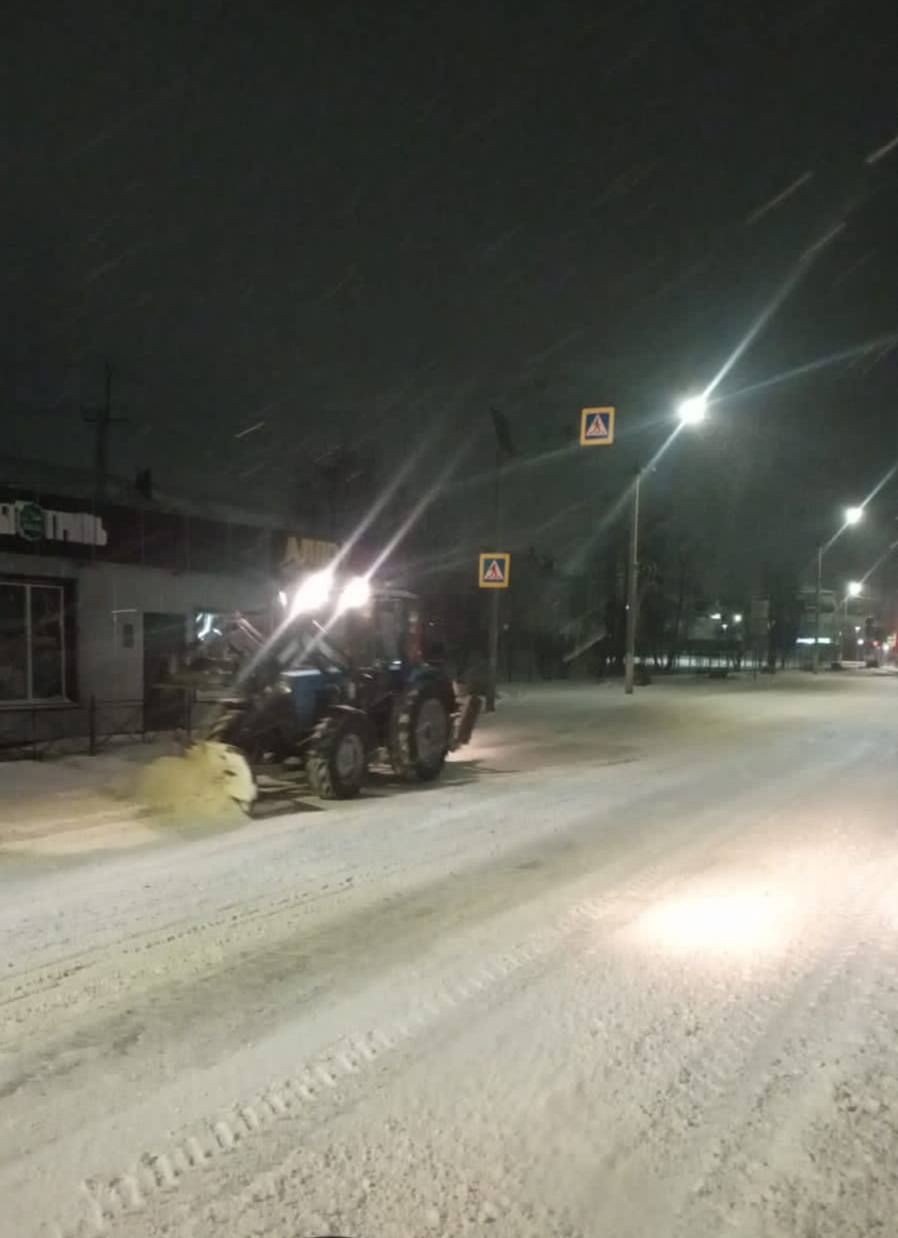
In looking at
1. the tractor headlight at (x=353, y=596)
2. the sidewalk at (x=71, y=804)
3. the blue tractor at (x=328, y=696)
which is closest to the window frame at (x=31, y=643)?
the sidewalk at (x=71, y=804)

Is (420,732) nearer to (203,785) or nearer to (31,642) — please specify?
(203,785)

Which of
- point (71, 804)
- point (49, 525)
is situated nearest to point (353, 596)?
point (71, 804)

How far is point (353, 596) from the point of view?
12344mm

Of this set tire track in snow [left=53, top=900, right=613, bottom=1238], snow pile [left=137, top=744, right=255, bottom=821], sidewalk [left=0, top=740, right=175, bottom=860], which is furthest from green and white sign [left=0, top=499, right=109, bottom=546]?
tire track in snow [left=53, top=900, right=613, bottom=1238]

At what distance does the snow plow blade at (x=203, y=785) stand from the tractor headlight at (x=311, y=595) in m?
1.89

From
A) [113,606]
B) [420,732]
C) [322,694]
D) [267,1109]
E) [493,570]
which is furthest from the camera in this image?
[493,570]

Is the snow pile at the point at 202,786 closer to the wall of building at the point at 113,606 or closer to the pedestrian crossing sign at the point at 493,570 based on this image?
the wall of building at the point at 113,606

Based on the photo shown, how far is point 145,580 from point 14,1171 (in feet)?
50.0

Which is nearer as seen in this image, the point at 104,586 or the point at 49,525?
the point at 49,525

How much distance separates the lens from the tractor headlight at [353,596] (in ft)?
40.3

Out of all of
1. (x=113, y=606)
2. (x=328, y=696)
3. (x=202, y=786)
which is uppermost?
(x=113, y=606)

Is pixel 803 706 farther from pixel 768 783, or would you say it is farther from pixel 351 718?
pixel 351 718

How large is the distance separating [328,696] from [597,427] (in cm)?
1138

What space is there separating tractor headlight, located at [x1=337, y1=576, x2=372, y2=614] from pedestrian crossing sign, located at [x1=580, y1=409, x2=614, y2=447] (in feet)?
33.7
